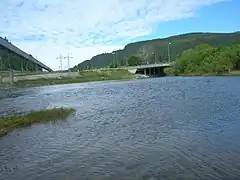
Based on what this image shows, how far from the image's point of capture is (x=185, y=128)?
24891 mm

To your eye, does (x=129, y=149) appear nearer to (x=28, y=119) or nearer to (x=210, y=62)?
(x=28, y=119)

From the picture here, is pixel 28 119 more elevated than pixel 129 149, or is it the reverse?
pixel 28 119

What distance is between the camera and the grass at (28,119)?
94.4 ft

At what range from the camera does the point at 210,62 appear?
136 m

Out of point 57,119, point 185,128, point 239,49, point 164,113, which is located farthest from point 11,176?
point 239,49

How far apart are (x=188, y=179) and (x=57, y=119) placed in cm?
2141

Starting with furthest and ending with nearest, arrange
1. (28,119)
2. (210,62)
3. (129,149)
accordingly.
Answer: (210,62)
(28,119)
(129,149)

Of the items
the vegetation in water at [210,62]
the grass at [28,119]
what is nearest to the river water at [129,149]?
the grass at [28,119]

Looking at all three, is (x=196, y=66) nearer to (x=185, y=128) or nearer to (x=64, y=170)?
(x=185, y=128)

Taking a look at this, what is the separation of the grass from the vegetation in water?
96039 mm

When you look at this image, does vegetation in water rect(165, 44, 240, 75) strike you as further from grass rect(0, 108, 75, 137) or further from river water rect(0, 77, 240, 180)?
river water rect(0, 77, 240, 180)

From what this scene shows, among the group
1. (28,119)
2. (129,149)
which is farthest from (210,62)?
(129,149)

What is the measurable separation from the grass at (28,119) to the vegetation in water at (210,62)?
9604 cm

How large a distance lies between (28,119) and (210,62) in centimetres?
11449
